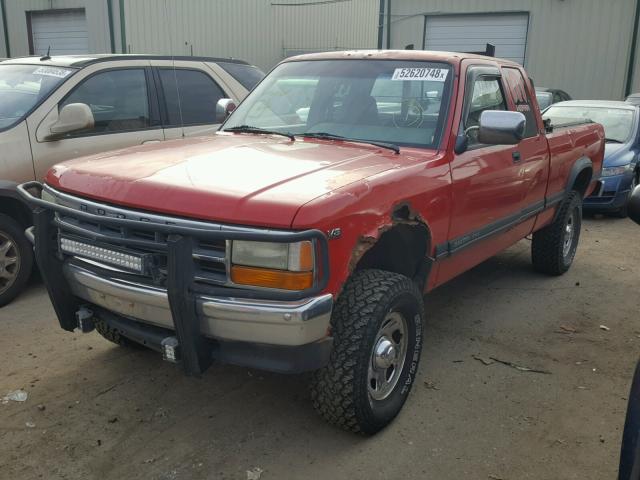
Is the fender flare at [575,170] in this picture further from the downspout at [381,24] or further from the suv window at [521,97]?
the downspout at [381,24]

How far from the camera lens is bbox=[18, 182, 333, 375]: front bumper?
8.47 feet

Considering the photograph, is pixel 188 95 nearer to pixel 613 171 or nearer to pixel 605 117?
pixel 613 171

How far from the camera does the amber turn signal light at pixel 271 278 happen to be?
2.61 m

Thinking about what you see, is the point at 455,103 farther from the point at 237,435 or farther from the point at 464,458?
the point at 237,435

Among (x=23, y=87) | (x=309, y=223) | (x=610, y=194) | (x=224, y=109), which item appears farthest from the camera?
(x=610, y=194)

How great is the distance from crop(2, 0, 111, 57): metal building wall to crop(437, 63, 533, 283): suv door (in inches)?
543

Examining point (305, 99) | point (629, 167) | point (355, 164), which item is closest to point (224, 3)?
point (629, 167)

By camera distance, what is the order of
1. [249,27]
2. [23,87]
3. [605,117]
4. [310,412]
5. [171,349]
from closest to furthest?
1. [171,349]
2. [310,412]
3. [23,87]
4. [605,117]
5. [249,27]

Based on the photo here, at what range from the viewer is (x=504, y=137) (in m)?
3.67

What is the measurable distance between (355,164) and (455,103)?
3.20ft

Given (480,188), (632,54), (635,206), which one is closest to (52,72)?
(480,188)

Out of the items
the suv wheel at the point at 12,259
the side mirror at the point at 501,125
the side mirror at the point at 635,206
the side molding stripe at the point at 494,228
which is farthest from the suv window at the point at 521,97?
the suv wheel at the point at 12,259

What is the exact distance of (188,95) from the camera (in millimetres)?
6176

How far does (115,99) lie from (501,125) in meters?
3.61
